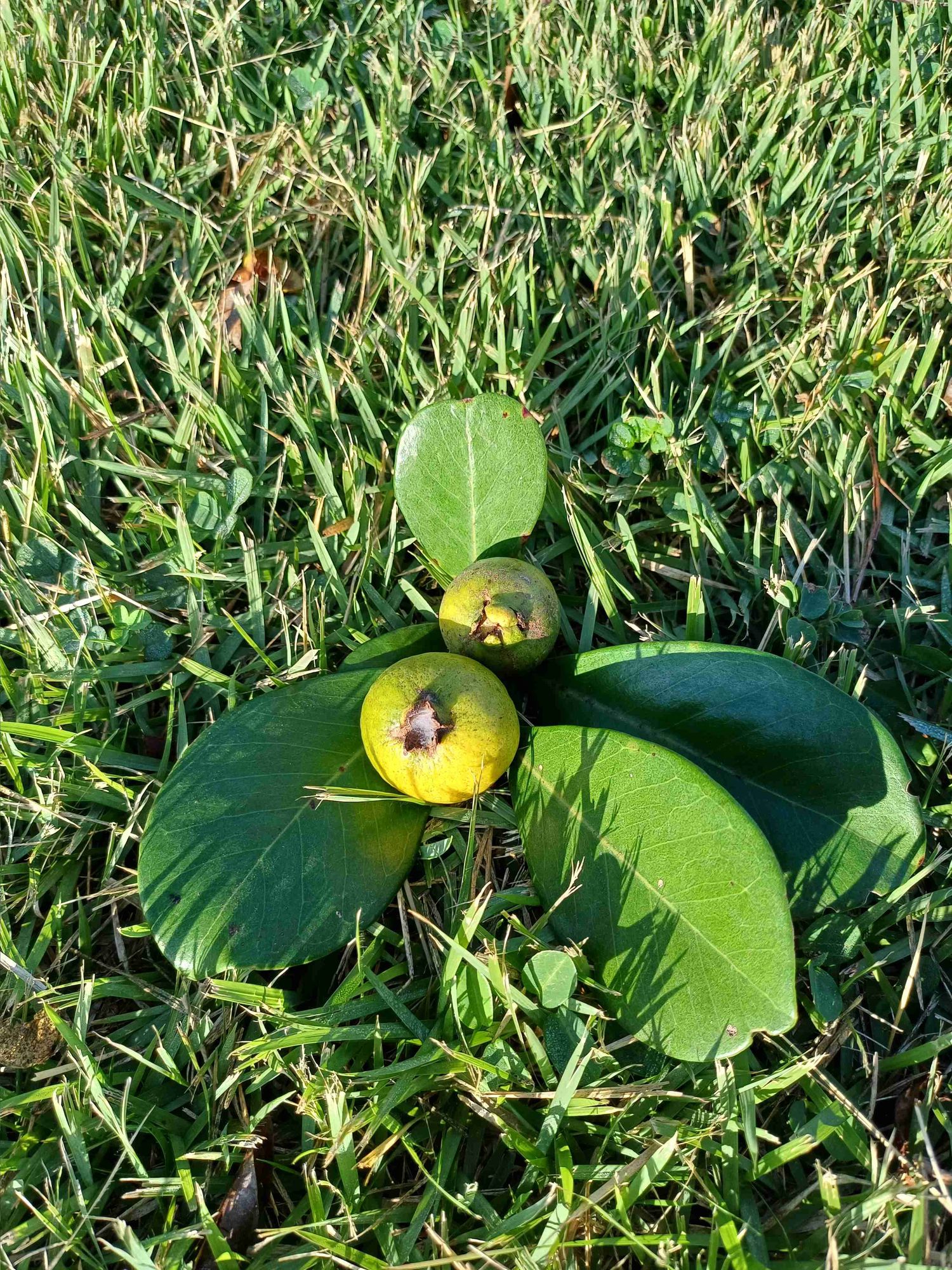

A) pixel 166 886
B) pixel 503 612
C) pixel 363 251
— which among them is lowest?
pixel 166 886

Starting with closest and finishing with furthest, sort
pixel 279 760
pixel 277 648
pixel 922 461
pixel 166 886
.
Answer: pixel 166 886 → pixel 279 760 → pixel 277 648 → pixel 922 461

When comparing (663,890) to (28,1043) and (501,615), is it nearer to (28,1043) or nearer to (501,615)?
(501,615)

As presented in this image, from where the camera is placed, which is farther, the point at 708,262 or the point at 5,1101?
the point at 708,262

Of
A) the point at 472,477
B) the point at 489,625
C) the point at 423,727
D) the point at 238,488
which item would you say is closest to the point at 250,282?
the point at 238,488

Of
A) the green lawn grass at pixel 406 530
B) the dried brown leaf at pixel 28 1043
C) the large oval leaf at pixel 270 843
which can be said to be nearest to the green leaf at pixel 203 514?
the green lawn grass at pixel 406 530

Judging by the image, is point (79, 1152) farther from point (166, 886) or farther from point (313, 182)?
point (313, 182)

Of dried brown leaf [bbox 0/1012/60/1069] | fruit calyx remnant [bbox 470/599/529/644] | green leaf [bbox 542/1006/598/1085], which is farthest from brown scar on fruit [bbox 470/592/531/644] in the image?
dried brown leaf [bbox 0/1012/60/1069]

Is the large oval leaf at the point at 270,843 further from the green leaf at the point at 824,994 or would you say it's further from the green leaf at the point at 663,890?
the green leaf at the point at 824,994

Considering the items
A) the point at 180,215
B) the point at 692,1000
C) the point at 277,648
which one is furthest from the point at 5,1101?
the point at 180,215

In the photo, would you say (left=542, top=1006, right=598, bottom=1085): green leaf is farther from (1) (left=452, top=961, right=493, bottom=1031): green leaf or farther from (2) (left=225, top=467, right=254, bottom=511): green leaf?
(2) (left=225, top=467, right=254, bottom=511): green leaf
